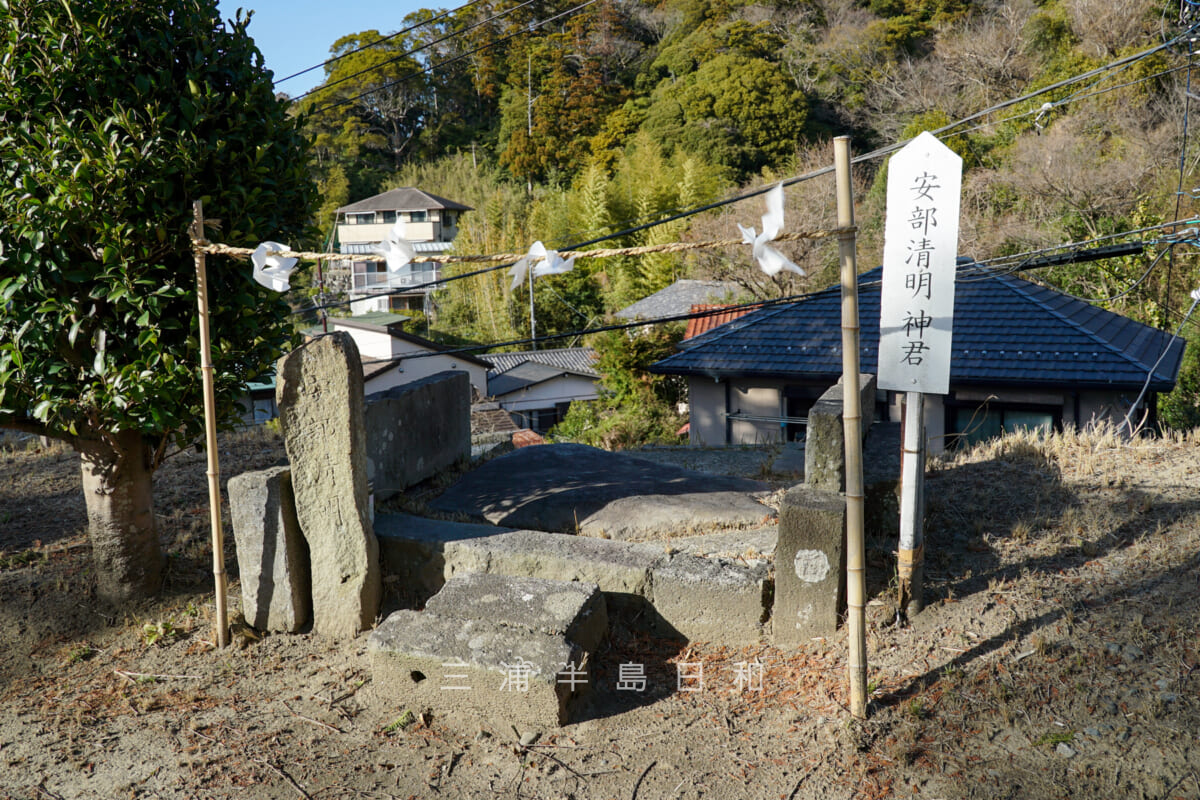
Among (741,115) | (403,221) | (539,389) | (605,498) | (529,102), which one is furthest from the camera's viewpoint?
(529,102)

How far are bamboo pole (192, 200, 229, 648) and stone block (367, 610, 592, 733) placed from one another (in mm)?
1279

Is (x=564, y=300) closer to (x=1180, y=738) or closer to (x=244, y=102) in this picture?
(x=244, y=102)

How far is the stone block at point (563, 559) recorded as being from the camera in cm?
498

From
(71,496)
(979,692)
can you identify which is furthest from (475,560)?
(71,496)

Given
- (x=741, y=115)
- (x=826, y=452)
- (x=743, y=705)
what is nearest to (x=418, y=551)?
(x=743, y=705)

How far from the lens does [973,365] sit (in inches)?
489

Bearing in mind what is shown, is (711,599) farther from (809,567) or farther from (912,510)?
(912,510)

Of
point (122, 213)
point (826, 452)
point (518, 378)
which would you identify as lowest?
point (518, 378)

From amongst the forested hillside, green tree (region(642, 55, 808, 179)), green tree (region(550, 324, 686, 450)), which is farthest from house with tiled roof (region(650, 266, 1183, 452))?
green tree (region(642, 55, 808, 179))

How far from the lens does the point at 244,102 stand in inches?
202

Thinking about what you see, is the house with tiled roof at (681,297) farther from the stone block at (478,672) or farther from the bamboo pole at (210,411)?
the stone block at (478,672)

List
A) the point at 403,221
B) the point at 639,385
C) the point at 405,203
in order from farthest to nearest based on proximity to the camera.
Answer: the point at 403,221
the point at 405,203
the point at 639,385

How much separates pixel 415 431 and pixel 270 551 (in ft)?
5.72

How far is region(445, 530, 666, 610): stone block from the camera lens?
16.3 ft
